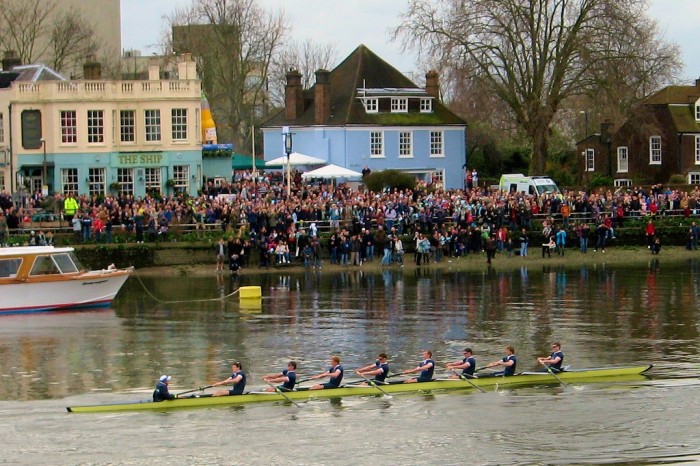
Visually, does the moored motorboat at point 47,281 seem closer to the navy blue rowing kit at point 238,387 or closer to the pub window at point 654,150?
the navy blue rowing kit at point 238,387

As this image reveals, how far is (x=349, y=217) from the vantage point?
196 feet

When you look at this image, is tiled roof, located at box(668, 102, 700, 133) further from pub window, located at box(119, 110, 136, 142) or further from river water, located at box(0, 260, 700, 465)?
pub window, located at box(119, 110, 136, 142)

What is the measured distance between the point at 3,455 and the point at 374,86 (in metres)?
54.2

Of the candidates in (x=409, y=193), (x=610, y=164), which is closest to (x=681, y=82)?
(x=610, y=164)

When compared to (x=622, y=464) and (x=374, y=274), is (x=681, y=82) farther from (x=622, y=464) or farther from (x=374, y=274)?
(x=622, y=464)

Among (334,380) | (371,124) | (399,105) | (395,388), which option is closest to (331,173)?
(371,124)

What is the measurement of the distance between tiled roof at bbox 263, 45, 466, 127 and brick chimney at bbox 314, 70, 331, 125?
0.38m

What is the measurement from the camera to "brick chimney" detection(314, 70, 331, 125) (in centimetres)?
7900

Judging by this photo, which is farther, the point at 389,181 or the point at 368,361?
the point at 389,181

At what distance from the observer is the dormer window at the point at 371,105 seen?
8025 centimetres

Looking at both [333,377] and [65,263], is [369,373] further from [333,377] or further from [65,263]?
[65,263]

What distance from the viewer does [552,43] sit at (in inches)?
3078

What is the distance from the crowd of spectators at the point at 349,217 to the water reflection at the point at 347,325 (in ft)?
6.02

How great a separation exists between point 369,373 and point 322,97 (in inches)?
1802
